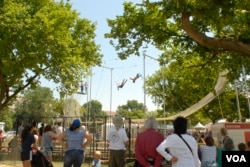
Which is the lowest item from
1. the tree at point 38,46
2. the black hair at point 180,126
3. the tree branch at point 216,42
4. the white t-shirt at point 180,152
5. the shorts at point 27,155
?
the shorts at point 27,155

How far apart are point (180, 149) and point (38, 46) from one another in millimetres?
19941

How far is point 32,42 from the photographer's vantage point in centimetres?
2498

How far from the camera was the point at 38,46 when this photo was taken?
981 inches

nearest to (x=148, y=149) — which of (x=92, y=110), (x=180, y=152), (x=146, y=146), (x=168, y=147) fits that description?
(x=146, y=146)

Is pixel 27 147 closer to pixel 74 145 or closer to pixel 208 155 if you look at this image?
pixel 74 145

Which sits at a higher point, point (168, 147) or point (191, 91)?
point (191, 91)

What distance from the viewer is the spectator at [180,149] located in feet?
20.7

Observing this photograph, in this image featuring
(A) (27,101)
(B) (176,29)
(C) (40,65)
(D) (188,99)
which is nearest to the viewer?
(B) (176,29)

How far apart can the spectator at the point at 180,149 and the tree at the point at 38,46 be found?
1962 centimetres

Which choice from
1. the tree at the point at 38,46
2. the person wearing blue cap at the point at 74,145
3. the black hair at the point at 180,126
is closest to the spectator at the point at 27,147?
the person wearing blue cap at the point at 74,145

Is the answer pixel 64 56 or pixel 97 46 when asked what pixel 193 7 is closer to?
pixel 64 56

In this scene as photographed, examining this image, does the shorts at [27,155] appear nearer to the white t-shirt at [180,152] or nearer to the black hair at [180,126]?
the white t-shirt at [180,152]

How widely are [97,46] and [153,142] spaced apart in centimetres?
2496

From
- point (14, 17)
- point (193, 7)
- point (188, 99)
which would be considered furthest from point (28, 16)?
point (188, 99)
